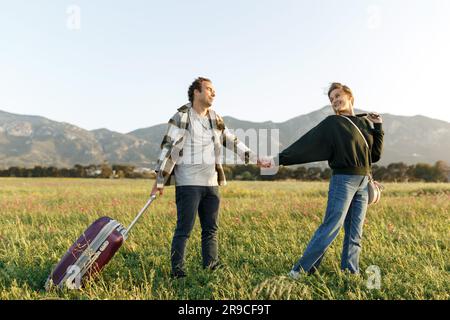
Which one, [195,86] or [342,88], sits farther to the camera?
[195,86]

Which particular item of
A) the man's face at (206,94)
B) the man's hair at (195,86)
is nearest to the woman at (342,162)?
the man's face at (206,94)

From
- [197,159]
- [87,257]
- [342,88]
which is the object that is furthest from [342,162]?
[87,257]

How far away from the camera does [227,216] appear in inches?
385

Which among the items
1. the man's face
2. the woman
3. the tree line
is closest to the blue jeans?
the woman

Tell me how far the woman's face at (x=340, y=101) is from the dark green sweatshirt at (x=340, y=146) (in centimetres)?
16

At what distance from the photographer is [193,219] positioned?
5.36 m

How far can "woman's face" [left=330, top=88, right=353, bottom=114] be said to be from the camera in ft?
16.6

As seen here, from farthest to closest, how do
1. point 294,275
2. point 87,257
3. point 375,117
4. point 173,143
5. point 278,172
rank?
point 278,172
point 173,143
point 375,117
point 87,257
point 294,275

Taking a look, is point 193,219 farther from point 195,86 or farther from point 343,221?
point 343,221

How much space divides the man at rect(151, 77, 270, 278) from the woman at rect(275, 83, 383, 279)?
104 cm

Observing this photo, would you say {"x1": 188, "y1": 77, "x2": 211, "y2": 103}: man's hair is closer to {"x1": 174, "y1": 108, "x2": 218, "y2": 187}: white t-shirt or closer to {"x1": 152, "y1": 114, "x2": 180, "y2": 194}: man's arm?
{"x1": 174, "y1": 108, "x2": 218, "y2": 187}: white t-shirt

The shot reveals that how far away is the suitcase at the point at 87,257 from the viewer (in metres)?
4.85

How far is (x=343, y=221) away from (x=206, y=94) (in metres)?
2.42
